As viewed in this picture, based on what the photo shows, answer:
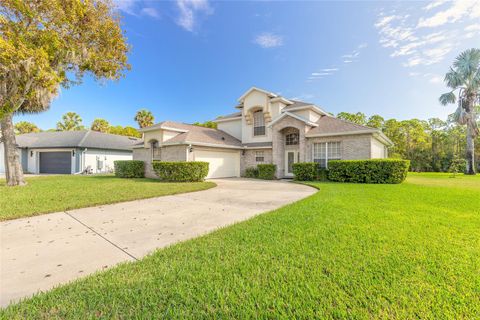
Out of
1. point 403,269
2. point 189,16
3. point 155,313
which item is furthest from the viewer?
point 189,16

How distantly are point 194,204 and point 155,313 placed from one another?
5435mm

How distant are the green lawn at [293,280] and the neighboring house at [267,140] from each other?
36.7 feet

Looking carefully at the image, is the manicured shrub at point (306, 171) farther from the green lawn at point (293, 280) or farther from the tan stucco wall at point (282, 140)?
the green lawn at point (293, 280)

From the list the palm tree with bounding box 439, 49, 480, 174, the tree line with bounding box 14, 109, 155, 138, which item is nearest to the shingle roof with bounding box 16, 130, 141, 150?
the tree line with bounding box 14, 109, 155, 138

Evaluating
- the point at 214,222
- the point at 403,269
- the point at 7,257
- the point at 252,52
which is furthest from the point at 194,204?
the point at 252,52

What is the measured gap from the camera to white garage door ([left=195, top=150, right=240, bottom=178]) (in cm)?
1719

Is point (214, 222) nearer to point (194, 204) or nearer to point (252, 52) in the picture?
point (194, 204)

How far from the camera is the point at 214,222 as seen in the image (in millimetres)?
5277

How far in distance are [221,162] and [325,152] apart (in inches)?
342

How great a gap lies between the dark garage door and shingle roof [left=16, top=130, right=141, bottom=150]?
116cm

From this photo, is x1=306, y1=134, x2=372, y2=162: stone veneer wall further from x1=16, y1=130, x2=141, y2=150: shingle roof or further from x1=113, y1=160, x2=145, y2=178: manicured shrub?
x1=16, y1=130, x2=141, y2=150: shingle roof

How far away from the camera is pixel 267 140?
1892 centimetres

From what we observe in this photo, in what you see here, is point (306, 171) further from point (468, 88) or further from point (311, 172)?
point (468, 88)

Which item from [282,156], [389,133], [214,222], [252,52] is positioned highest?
[252,52]
